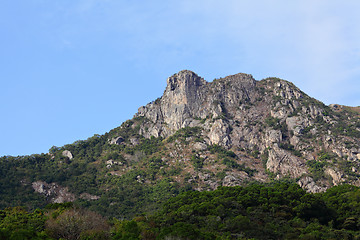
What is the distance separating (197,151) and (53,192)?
178 feet

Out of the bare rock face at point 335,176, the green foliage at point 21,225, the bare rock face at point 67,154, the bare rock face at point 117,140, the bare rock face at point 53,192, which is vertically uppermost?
the bare rock face at point 117,140

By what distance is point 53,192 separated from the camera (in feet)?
456

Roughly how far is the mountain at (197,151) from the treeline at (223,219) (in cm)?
3749

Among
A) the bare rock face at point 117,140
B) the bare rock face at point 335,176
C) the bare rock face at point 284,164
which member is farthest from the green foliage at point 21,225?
the bare rock face at point 117,140

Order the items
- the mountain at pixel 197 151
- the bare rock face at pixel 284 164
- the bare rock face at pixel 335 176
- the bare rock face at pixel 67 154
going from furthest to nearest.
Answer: the bare rock face at pixel 67 154 < the bare rock face at pixel 284 164 < the mountain at pixel 197 151 < the bare rock face at pixel 335 176

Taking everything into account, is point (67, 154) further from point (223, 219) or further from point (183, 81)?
point (223, 219)

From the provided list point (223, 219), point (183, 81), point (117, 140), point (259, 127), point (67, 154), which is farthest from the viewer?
point (183, 81)

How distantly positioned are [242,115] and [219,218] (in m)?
97.4

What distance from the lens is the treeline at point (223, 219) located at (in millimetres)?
60406

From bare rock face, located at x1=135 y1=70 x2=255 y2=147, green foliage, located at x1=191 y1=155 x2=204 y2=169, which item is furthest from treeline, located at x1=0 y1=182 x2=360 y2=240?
bare rock face, located at x1=135 y1=70 x2=255 y2=147

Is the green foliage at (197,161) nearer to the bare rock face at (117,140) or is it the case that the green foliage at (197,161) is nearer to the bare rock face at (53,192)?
the bare rock face at (117,140)

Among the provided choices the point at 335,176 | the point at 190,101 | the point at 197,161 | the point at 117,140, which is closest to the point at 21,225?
the point at 197,161

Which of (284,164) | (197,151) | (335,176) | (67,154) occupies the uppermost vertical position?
(67,154)

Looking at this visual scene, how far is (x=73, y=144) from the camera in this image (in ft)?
595
